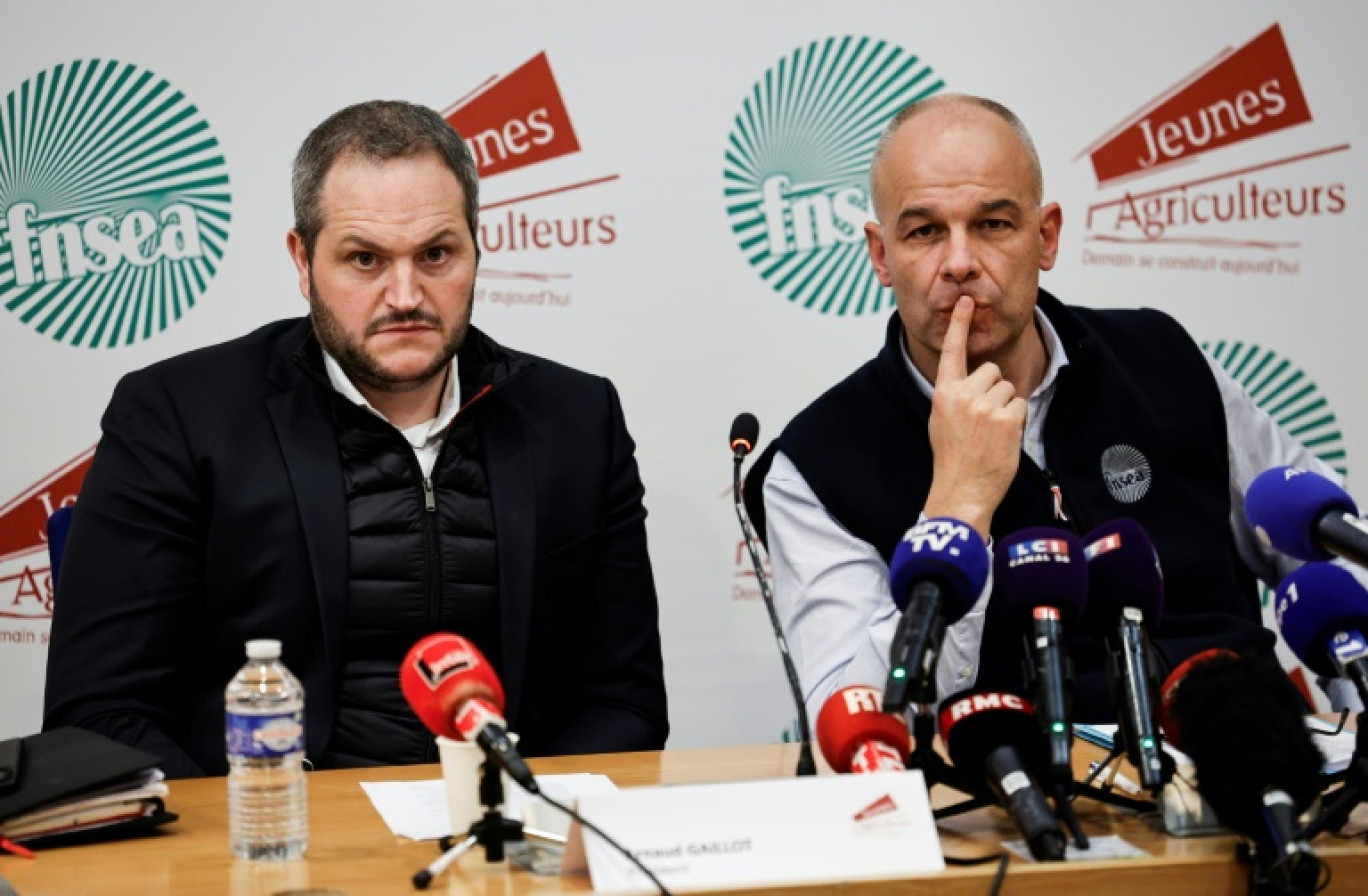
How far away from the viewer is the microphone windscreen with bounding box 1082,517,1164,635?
197 centimetres

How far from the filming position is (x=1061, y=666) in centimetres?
187

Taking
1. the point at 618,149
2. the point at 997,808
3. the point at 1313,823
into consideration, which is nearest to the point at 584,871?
the point at 997,808

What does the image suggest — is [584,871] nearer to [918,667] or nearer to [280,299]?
[918,667]

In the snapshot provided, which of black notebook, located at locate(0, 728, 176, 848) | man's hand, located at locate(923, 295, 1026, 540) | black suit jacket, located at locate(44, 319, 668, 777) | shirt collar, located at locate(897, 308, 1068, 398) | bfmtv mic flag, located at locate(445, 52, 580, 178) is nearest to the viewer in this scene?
black notebook, located at locate(0, 728, 176, 848)

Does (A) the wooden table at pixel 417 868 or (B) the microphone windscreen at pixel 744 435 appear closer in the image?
(A) the wooden table at pixel 417 868

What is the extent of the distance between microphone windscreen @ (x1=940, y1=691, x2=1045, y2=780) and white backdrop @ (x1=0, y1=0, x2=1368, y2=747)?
6.17ft

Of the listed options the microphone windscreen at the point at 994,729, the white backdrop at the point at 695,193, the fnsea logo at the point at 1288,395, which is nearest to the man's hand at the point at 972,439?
the microphone windscreen at the point at 994,729

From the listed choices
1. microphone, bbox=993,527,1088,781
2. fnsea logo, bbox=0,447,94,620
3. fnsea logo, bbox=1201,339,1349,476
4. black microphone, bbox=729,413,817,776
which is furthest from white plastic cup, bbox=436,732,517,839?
fnsea logo, bbox=1201,339,1349,476

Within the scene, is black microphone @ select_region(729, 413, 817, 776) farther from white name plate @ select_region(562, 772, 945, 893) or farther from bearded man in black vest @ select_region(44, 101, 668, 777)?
bearded man in black vest @ select_region(44, 101, 668, 777)

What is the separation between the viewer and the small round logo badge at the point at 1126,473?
10.0ft

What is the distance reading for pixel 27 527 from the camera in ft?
12.0

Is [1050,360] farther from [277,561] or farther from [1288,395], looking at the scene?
[277,561]

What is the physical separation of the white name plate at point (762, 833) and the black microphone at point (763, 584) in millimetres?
242

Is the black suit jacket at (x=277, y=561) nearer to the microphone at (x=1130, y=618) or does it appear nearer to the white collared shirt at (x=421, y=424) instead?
the white collared shirt at (x=421, y=424)
